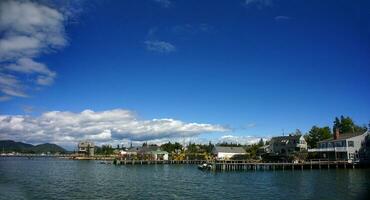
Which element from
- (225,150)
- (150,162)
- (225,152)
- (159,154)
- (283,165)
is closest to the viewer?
(283,165)

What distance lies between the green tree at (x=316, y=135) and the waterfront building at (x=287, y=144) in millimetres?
7668

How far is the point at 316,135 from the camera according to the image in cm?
11562

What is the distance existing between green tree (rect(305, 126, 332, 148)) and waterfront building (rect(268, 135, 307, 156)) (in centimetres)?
767

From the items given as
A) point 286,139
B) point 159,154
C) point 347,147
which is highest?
point 286,139

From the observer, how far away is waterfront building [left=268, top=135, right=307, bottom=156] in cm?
10725

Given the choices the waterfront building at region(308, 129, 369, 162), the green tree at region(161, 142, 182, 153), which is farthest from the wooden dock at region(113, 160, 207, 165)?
the waterfront building at region(308, 129, 369, 162)

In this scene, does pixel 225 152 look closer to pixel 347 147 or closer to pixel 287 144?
pixel 287 144

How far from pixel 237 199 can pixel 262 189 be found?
356 inches

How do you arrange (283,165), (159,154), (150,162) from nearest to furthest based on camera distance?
(283,165)
(150,162)
(159,154)

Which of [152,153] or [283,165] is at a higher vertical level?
[152,153]

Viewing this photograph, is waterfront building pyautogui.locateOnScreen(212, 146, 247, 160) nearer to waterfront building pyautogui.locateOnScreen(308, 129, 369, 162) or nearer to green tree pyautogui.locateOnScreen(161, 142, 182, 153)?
green tree pyautogui.locateOnScreen(161, 142, 182, 153)

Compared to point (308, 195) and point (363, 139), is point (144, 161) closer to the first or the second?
point (363, 139)

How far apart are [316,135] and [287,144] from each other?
1125cm

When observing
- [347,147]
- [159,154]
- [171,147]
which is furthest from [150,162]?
[347,147]
